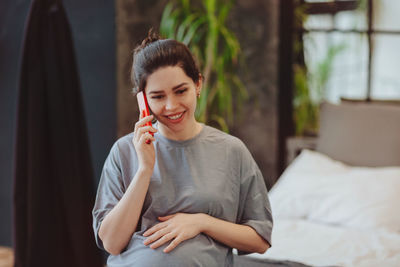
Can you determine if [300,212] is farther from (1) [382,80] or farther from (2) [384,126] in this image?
(1) [382,80]

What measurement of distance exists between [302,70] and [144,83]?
2245 millimetres

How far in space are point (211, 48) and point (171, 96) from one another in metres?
1.89

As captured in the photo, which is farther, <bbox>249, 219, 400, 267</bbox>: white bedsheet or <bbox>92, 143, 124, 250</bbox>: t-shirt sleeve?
<bbox>249, 219, 400, 267</bbox>: white bedsheet

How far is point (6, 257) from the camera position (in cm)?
292

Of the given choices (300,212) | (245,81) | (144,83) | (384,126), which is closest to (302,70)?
(245,81)

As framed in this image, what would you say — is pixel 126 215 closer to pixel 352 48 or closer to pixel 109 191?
pixel 109 191

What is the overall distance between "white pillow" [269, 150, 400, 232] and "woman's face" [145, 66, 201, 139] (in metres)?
1.35

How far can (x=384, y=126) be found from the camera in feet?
8.87

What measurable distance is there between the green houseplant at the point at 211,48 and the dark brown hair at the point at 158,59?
1594 mm

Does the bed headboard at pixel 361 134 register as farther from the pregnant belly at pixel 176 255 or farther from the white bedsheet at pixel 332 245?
the pregnant belly at pixel 176 255

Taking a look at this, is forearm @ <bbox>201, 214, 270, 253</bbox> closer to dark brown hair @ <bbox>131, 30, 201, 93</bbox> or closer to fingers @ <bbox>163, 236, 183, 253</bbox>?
fingers @ <bbox>163, 236, 183, 253</bbox>

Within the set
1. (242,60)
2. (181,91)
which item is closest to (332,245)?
(181,91)

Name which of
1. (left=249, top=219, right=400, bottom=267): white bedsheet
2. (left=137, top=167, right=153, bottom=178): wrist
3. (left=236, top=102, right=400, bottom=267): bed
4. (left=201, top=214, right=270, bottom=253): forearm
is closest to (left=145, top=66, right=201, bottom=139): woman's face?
(left=137, top=167, right=153, bottom=178): wrist

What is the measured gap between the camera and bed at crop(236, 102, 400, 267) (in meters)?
2.06
